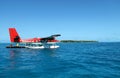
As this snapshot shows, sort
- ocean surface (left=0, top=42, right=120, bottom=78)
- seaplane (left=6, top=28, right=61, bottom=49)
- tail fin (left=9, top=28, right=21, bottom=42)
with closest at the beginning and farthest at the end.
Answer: ocean surface (left=0, top=42, right=120, bottom=78) → seaplane (left=6, top=28, right=61, bottom=49) → tail fin (left=9, top=28, right=21, bottom=42)

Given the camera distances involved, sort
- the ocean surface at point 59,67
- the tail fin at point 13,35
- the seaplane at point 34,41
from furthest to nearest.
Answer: the tail fin at point 13,35 → the seaplane at point 34,41 → the ocean surface at point 59,67

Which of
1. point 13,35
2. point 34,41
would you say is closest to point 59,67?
point 34,41

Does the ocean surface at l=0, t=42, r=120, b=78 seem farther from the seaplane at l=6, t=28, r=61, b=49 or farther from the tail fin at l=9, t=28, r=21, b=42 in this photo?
the tail fin at l=9, t=28, r=21, b=42

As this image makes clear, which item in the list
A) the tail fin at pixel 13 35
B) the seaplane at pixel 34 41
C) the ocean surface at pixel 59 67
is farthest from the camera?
the tail fin at pixel 13 35

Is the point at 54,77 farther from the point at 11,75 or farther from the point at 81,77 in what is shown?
the point at 11,75

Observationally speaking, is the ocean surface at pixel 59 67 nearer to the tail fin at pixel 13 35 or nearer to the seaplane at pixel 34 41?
the seaplane at pixel 34 41

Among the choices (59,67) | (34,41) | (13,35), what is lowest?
(59,67)

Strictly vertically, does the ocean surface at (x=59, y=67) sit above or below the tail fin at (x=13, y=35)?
below

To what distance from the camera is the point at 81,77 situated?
22.9 meters

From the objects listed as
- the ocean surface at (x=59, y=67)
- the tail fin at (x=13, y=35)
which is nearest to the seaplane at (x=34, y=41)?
the tail fin at (x=13, y=35)

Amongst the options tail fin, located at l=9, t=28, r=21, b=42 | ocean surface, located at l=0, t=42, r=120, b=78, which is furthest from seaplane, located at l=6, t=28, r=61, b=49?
ocean surface, located at l=0, t=42, r=120, b=78

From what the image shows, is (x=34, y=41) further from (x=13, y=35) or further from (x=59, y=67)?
(x=59, y=67)

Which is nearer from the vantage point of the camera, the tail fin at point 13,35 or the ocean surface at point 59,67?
the ocean surface at point 59,67

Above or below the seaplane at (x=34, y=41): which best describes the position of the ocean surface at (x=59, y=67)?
below
